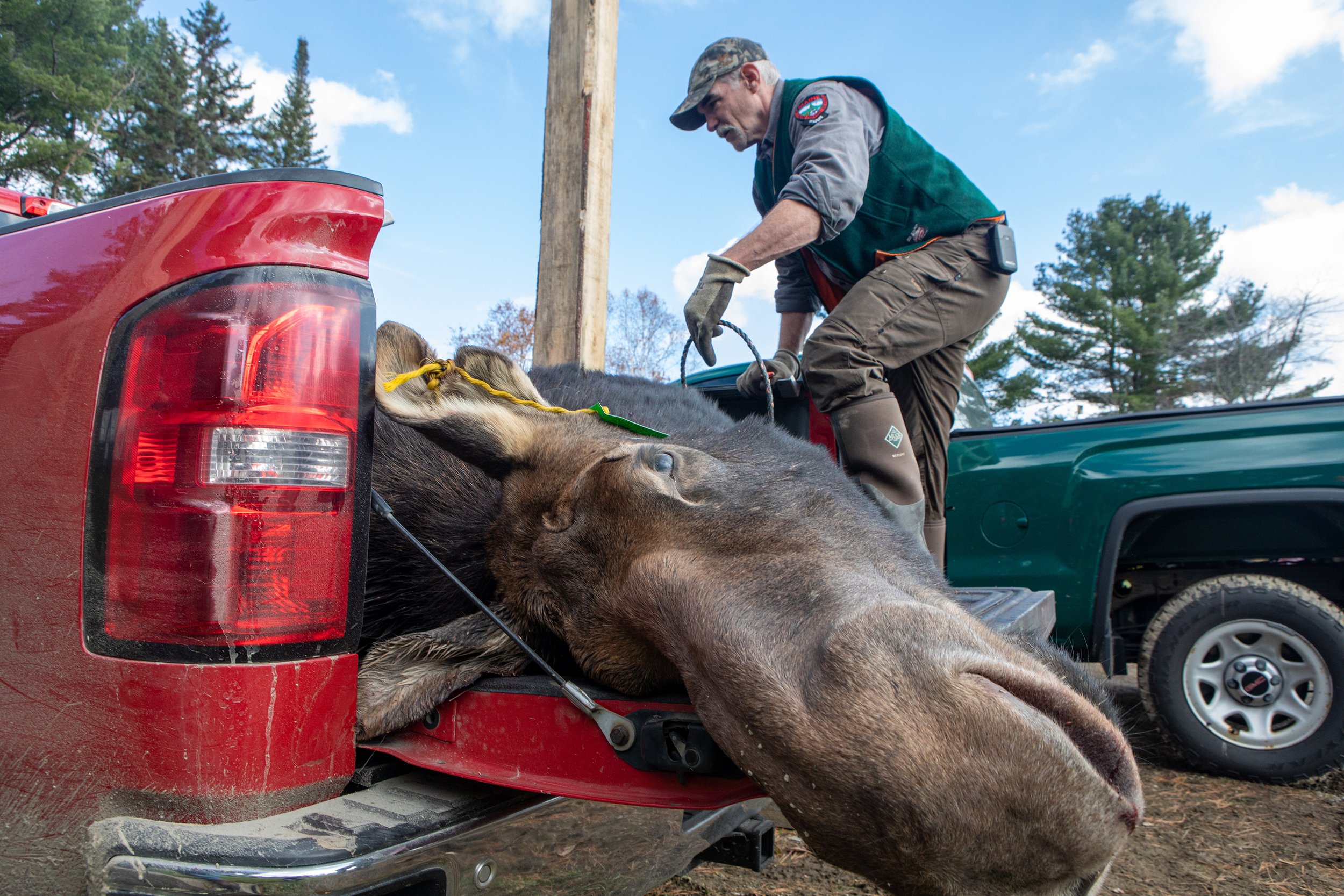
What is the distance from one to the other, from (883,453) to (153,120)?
5014 cm

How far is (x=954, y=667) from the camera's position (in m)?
1.28

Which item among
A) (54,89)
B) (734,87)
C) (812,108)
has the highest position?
(54,89)

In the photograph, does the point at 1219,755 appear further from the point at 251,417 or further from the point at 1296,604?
the point at 251,417

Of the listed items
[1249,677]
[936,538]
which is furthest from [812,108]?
[1249,677]

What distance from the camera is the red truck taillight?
4.50 feet

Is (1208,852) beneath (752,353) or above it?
beneath

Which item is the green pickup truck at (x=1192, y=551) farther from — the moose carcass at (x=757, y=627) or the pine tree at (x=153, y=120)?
the pine tree at (x=153, y=120)

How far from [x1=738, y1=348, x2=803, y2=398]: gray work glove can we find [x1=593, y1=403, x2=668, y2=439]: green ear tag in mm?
1752

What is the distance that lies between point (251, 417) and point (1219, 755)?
15.7 ft

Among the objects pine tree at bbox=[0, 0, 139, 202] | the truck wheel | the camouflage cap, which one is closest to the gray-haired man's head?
the camouflage cap

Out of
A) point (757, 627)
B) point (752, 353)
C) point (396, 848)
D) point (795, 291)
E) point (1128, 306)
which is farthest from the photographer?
point (1128, 306)

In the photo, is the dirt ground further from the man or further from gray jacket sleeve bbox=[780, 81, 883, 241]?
gray jacket sleeve bbox=[780, 81, 883, 241]

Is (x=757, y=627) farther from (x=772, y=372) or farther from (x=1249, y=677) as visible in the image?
(x=1249, y=677)

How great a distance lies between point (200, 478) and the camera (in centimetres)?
138
